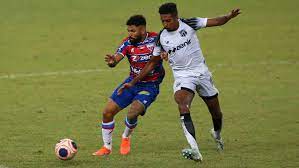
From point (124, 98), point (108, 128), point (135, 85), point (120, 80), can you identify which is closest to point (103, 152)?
point (108, 128)

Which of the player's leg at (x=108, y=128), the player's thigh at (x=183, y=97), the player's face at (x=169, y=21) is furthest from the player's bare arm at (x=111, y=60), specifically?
the player's thigh at (x=183, y=97)

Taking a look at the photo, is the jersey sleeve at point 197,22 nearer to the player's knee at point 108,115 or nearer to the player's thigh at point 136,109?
the player's thigh at point 136,109

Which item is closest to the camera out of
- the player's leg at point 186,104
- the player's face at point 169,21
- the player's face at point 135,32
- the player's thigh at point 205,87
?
the player's leg at point 186,104

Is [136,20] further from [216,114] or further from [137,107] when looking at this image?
→ [216,114]

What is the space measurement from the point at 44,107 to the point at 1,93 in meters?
2.22

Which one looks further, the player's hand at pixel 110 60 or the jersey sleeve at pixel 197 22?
the player's hand at pixel 110 60

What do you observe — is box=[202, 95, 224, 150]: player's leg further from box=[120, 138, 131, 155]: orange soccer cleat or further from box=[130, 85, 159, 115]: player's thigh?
box=[120, 138, 131, 155]: orange soccer cleat

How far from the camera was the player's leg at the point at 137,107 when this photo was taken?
13.7 metres

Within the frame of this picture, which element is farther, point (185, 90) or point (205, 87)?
point (205, 87)

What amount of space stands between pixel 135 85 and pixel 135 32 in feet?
3.00

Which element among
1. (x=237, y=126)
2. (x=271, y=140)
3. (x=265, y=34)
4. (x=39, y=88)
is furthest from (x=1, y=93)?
(x=265, y=34)

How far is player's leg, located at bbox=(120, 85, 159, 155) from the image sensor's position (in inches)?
539

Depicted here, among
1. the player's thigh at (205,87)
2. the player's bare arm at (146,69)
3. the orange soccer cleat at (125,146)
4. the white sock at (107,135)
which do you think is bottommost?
the orange soccer cleat at (125,146)

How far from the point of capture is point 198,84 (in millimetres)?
13148
